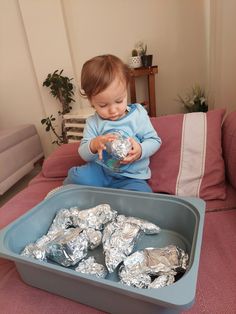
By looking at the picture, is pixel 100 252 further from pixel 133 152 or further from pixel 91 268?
pixel 133 152

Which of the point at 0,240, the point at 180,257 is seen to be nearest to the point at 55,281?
the point at 0,240

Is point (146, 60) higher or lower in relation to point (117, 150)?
higher

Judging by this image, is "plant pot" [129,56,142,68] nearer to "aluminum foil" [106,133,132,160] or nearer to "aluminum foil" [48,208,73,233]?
"aluminum foil" [106,133,132,160]

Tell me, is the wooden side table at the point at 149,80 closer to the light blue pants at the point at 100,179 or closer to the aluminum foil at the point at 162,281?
the light blue pants at the point at 100,179

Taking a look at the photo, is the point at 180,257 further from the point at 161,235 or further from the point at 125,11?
the point at 125,11

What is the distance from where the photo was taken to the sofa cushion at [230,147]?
2.73 feet

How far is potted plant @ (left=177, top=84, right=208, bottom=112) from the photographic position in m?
1.83

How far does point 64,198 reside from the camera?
31.3 inches

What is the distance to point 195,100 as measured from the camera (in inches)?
73.3

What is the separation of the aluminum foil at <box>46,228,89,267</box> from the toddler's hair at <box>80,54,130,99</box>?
0.43 m

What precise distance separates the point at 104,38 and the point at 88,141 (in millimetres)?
1403

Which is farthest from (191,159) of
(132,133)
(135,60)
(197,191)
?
(135,60)

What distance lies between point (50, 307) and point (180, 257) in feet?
0.97

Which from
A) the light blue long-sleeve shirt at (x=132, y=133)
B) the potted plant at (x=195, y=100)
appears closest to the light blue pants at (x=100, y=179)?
the light blue long-sleeve shirt at (x=132, y=133)
